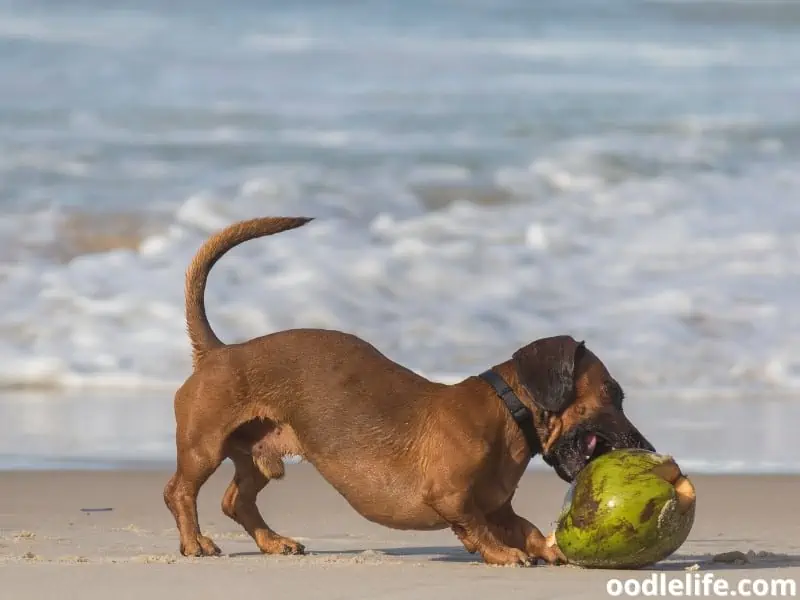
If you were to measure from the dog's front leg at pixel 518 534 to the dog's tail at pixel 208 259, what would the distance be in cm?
131

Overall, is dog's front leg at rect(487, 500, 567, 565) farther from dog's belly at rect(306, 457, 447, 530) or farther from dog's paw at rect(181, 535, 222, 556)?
dog's paw at rect(181, 535, 222, 556)

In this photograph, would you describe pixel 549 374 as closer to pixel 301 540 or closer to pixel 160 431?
pixel 301 540

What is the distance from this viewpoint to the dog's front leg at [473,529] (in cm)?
578

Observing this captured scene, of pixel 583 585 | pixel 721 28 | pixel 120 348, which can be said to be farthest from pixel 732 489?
pixel 721 28

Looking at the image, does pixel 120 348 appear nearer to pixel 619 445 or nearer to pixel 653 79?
pixel 619 445

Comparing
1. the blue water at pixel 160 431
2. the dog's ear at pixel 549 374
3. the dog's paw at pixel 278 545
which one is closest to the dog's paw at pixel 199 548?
the dog's paw at pixel 278 545

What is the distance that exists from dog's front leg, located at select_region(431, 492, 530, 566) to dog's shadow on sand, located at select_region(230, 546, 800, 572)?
186mm

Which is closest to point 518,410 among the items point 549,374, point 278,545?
point 549,374

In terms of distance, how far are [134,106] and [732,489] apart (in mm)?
12426

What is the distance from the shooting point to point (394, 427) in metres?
6.04

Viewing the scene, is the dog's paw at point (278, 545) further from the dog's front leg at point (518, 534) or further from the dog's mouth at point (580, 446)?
the dog's mouth at point (580, 446)

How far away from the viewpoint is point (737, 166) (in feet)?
53.9

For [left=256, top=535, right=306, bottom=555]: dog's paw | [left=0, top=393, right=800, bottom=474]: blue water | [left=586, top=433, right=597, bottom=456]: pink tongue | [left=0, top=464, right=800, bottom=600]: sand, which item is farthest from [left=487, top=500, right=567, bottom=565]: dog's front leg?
[left=0, top=393, right=800, bottom=474]: blue water

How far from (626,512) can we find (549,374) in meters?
0.61
